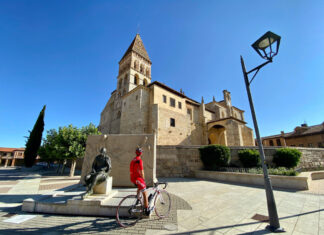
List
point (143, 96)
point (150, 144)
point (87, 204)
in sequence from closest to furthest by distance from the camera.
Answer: point (87, 204) → point (150, 144) → point (143, 96)

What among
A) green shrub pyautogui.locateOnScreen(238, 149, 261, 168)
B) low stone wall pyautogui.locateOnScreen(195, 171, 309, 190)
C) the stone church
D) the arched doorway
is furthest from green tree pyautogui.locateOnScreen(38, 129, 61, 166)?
the arched doorway

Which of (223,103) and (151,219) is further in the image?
(223,103)

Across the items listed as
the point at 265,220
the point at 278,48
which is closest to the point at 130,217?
the point at 265,220

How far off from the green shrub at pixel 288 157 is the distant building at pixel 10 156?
63.0 metres

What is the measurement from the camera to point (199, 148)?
39.4 ft

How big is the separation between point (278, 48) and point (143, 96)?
1886cm

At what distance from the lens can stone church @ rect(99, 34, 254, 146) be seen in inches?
807

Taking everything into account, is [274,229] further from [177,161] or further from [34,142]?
[34,142]

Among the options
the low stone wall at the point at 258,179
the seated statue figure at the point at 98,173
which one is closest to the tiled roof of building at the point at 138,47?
the low stone wall at the point at 258,179

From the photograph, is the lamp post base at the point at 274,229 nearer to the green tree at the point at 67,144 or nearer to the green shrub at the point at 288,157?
the green shrub at the point at 288,157

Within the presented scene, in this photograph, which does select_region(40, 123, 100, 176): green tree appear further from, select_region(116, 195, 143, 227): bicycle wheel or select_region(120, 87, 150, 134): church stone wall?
select_region(116, 195, 143, 227): bicycle wheel

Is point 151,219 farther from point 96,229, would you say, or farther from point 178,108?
point 178,108

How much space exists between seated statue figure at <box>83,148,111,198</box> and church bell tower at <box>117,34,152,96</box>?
2333 centimetres

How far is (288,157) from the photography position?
10219 mm
